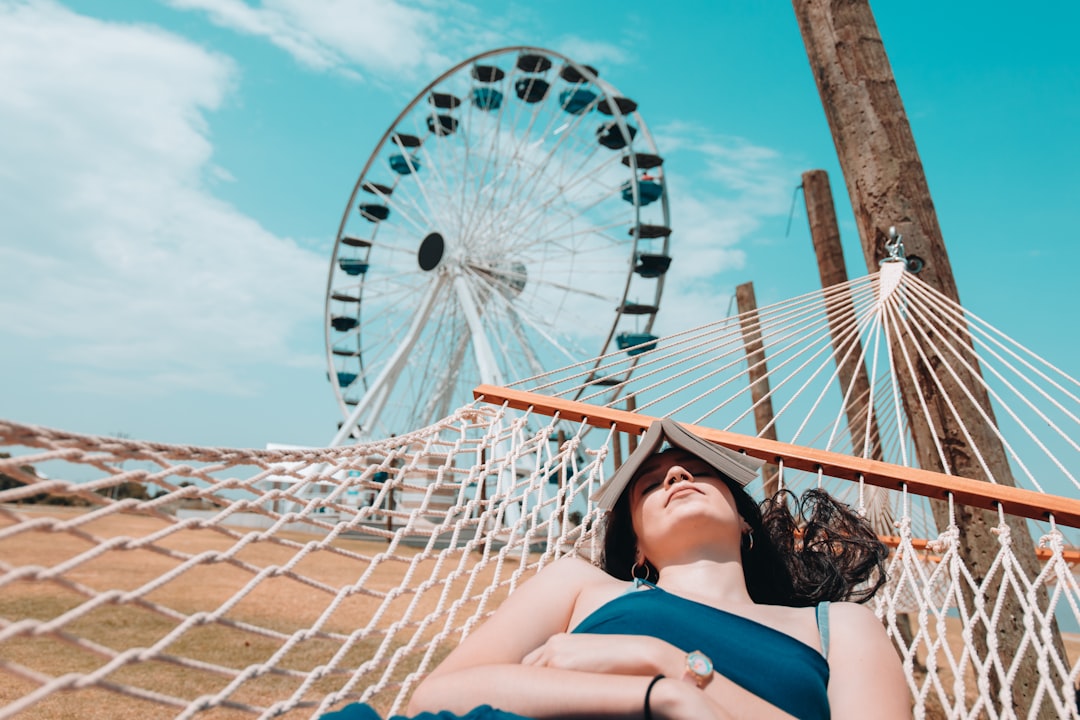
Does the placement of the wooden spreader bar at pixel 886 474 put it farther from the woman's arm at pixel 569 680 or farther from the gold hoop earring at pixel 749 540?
the woman's arm at pixel 569 680

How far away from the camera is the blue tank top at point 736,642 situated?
3.31ft

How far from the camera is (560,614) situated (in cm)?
114

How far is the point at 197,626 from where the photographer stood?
1049 mm

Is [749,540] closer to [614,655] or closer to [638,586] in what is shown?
[638,586]

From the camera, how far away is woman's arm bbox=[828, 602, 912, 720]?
3.36ft

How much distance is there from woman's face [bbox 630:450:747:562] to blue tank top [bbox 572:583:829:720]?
0.12 m

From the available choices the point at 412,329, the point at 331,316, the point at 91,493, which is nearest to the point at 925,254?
the point at 91,493

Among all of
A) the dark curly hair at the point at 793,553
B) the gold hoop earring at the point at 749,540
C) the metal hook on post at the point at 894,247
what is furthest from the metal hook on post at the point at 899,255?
the gold hoop earring at the point at 749,540

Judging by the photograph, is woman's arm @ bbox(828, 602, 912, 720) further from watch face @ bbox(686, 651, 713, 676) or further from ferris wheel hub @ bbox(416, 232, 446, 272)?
ferris wheel hub @ bbox(416, 232, 446, 272)

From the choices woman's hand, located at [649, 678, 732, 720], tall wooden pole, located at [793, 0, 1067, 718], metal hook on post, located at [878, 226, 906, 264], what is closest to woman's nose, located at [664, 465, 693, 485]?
woman's hand, located at [649, 678, 732, 720]

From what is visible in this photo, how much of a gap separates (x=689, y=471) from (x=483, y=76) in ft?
42.8

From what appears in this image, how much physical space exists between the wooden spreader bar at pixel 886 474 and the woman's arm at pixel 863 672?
68 cm

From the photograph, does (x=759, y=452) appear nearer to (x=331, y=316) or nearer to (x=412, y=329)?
(x=412, y=329)

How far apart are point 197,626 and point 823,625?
2.66 feet
